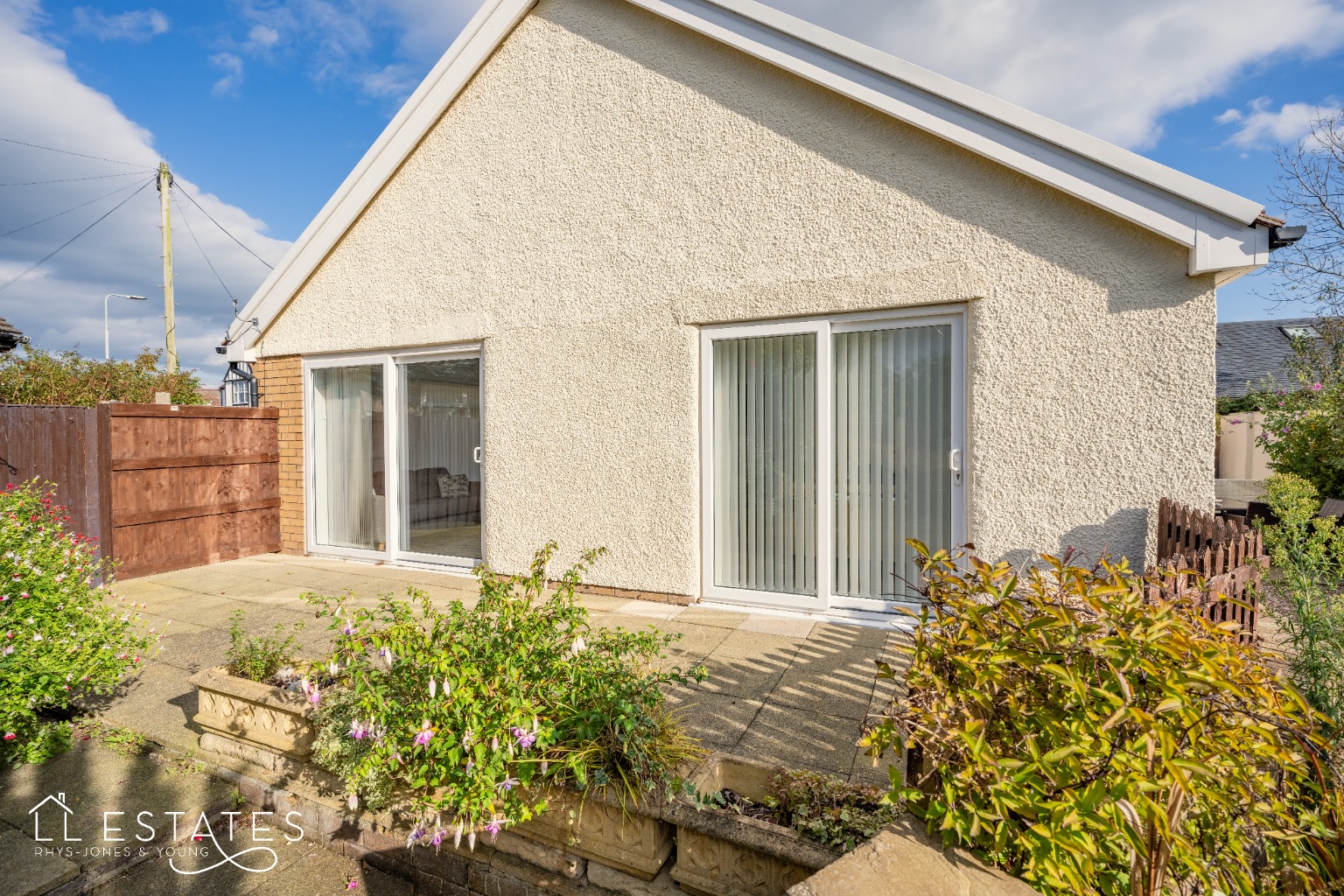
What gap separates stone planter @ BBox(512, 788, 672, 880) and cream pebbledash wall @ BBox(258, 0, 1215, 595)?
350cm

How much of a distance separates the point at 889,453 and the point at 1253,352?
1983cm

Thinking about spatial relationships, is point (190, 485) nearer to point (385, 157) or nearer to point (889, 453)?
point (385, 157)

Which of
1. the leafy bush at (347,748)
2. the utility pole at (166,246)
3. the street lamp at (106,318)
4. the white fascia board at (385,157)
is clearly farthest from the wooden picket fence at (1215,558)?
the street lamp at (106,318)

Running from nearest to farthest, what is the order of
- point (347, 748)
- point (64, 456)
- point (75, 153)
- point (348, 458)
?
point (347, 748) → point (64, 456) → point (348, 458) → point (75, 153)

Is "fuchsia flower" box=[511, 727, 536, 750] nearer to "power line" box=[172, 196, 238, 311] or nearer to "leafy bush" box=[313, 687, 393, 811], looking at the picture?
"leafy bush" box=[313, 687, 393, 811]

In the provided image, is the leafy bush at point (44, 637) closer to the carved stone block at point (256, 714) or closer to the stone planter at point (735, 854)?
the carved stone block at point (256, 714)

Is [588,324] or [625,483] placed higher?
[588,324]

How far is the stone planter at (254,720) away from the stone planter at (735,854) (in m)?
2.00

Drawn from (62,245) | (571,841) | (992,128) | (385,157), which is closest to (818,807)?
(571,841)

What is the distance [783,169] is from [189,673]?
20.3 feet

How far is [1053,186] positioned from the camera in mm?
4652

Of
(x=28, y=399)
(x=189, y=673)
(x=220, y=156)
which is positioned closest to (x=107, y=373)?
(x=28, y=399)

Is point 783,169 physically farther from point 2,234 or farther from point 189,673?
point 2,234

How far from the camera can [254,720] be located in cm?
339
